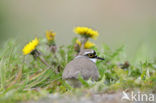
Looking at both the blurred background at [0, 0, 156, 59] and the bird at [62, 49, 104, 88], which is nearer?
the bird at [62, 49, 104, 88]

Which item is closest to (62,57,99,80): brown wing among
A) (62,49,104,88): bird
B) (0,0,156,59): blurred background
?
(62,49,104,88): bird

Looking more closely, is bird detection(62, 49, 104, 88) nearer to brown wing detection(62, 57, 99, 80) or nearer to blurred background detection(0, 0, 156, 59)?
brown wing detection(62, 57, 99, 80)

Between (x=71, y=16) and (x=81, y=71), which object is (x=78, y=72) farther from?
(x=71, y=16)

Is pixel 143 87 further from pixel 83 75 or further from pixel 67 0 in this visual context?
pixel 67 0

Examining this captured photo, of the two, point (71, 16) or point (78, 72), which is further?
point (71, 16)

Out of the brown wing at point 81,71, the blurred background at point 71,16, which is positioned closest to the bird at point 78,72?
the brown wing at point 81,71

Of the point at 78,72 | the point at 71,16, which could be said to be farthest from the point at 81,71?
the point at 71,16

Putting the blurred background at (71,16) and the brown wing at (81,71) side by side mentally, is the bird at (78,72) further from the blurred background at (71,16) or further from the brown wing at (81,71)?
the blurred background at (71,16)

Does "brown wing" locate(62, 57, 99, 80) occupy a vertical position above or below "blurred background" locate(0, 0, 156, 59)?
→ below
